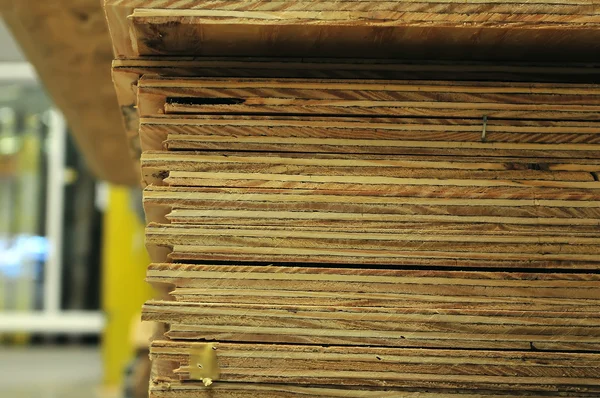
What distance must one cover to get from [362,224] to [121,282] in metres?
4.16

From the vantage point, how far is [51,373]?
4938 mm

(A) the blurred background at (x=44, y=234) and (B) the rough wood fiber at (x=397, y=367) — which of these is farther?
(A) the blurred background at (x=44, y=234)

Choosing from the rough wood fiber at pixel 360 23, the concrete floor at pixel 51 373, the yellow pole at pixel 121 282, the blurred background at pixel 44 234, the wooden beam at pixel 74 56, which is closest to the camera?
the rough wood fiber at pixel 360 23

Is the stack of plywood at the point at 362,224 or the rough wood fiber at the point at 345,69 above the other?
the rough wood fiber at the point at 345,69

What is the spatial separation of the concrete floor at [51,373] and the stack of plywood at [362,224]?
412 centimetres

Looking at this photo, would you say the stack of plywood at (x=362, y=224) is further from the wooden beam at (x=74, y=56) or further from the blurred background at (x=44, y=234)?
the blurred background at (x=44, y=234)

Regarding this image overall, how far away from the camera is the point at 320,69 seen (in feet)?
2.56

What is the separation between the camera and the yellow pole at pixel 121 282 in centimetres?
459

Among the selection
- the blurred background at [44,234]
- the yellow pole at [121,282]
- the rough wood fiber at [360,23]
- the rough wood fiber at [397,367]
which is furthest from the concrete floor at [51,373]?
the rough wood fiber at [360,23]

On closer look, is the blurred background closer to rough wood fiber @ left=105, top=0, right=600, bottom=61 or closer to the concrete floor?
the concrete floor

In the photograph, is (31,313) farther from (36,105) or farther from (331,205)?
(331,205)

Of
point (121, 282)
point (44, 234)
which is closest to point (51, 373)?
point (121, 282)

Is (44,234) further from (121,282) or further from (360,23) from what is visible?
(360,23)

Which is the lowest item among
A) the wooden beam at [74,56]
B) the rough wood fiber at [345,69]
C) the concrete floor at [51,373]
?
the concrete floor at [51,373]
